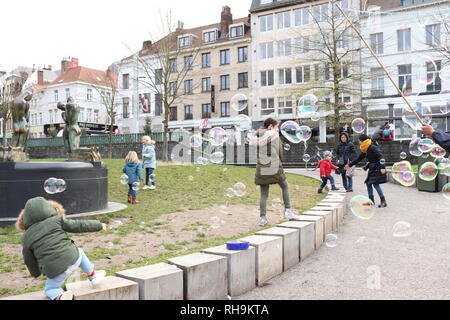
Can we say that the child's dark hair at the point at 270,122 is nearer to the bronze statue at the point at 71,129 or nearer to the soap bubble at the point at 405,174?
the soap bubble at the point at 405,174

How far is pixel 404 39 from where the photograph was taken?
3241 cm

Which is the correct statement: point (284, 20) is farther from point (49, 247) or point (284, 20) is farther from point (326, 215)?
point (49, 247)

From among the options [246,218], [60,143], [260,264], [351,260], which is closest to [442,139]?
[351,260]

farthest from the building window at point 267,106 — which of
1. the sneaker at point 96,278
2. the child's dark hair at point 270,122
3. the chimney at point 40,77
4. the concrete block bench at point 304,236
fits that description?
the chimney at point 40,77

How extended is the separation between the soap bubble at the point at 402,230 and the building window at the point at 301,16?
106 feet

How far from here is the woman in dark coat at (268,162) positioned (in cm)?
717

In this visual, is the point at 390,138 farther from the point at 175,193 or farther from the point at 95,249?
the point at 95,249

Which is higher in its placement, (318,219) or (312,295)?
(318,219)

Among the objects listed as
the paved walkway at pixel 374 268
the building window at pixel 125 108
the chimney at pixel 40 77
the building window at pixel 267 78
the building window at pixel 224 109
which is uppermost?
the chimney at pixel 40 77

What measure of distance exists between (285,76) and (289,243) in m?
34.5

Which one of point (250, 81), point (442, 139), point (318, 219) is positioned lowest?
point (318, 219)

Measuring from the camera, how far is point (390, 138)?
26.5 meters
